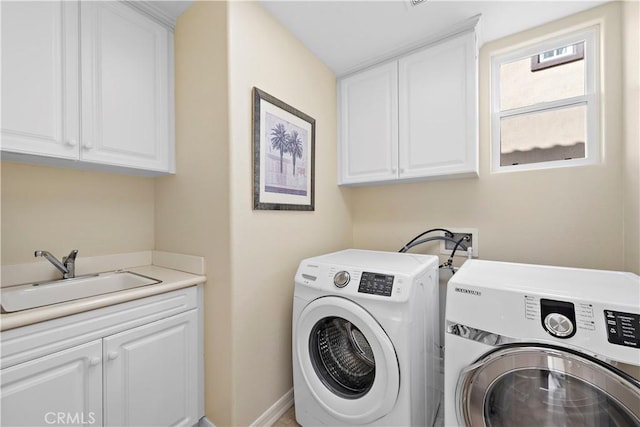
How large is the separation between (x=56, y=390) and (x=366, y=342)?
1284 mm

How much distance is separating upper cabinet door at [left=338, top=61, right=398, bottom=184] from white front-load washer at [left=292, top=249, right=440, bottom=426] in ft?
2.34

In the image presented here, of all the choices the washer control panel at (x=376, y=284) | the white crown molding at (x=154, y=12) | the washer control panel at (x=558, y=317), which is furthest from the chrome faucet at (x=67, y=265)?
the washer control panel at (x=558, y=317)

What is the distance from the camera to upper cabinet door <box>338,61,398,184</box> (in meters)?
1.87

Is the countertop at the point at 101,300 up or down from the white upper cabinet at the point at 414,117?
down

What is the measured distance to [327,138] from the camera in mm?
2037

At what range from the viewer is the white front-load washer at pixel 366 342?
44.8 inches

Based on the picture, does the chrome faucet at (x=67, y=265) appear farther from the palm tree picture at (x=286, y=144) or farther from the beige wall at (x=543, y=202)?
Result: the beige wall at (x=543, y=202)

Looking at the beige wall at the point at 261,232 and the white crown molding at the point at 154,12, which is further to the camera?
the white crown molding at the point at 154,12

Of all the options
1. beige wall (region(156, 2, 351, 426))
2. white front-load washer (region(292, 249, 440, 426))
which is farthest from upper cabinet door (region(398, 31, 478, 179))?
beige wall (region(156, 2, 351, 426))

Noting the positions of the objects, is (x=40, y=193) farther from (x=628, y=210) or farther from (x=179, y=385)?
(x=628, y=210)

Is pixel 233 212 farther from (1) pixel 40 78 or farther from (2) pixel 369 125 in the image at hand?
(2) pixel 369 125

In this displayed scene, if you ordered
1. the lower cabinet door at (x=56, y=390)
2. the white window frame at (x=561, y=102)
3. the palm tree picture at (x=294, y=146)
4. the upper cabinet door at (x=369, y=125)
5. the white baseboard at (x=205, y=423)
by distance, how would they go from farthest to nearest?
the upper cabinet door at (x=369, y=125) → the palm tree picture at (x=294, y=146) → the white window frame at (x=561, y=102) → the white baseboard at (x=205, y=423) → the lower cabinet door at (x=56, y=390)

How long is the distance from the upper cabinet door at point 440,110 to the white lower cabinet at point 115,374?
1.61 meters

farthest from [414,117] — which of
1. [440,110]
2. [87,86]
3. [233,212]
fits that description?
[87,86]
